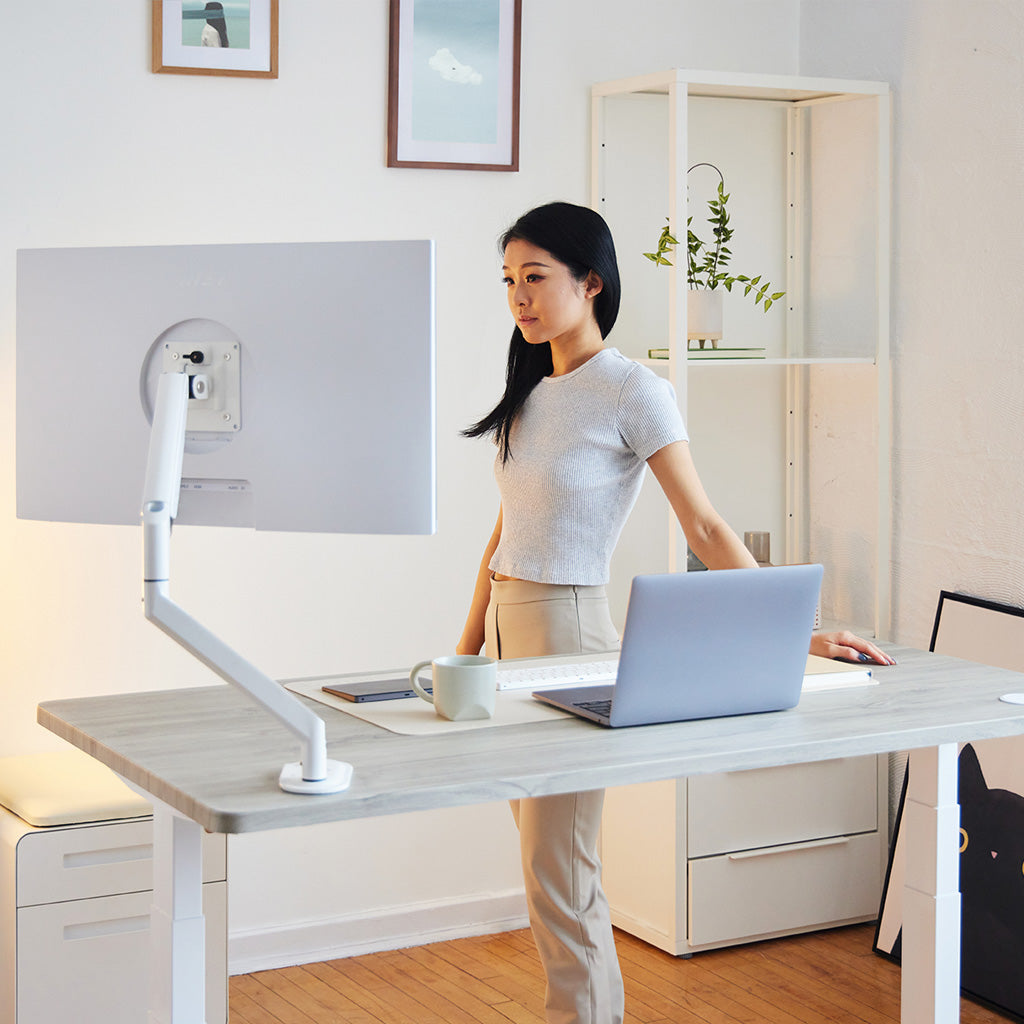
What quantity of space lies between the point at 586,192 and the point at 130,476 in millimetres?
1953

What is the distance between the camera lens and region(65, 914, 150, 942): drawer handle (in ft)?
8.03

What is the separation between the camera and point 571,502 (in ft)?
7.13

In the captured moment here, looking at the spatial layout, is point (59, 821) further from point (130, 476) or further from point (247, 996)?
point (130, 476)

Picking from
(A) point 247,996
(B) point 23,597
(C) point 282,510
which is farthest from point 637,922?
(C) point 282,510

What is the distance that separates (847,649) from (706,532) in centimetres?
27

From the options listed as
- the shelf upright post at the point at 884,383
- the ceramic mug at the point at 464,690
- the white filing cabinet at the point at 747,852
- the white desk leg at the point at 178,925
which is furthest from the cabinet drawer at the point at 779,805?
the white desk leg at the point at 178,925

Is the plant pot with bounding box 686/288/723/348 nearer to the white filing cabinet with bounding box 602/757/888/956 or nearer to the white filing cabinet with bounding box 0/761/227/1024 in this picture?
the white filing cabinet with bounding box 602/757/888/956

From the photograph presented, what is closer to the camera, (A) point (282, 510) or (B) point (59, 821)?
(A) point (282, 510)

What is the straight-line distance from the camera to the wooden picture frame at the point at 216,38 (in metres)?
2.83

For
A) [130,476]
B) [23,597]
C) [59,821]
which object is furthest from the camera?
[23,597]

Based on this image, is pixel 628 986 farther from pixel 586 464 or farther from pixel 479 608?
pixel 586 464

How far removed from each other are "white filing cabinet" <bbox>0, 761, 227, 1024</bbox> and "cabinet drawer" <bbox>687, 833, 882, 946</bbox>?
1.08 meters

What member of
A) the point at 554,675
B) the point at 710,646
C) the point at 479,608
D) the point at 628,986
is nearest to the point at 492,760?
the point at 710,646

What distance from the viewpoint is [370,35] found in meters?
3.03
